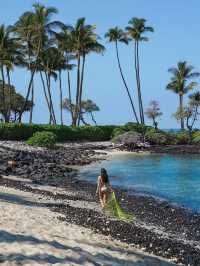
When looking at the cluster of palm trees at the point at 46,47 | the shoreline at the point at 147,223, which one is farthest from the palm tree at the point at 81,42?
the shoreline at the point at 147,223

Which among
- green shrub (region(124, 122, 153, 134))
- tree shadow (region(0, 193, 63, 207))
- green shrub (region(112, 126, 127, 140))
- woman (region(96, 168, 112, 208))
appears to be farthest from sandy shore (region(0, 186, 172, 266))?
green shrub (region(124, 122, 153, 134))

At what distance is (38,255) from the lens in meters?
10.4

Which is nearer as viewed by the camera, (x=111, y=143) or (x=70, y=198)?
(x=70, y=198)

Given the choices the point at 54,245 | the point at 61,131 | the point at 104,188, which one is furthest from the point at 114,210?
the point at 61,131

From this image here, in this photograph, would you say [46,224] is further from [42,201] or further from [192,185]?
A: [192,185]

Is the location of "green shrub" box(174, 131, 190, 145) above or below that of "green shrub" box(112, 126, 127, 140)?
below

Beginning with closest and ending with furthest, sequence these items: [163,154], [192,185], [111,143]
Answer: [192,185] < [163,154] < [111,143]

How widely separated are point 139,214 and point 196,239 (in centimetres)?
416

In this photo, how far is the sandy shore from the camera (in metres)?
10.3

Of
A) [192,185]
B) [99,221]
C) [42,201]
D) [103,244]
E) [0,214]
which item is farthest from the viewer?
[192,185]

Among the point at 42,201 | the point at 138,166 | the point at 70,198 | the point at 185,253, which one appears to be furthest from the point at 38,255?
the point at 138,166

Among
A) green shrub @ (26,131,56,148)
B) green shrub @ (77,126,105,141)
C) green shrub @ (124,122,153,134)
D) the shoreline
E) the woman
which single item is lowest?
the shoreline

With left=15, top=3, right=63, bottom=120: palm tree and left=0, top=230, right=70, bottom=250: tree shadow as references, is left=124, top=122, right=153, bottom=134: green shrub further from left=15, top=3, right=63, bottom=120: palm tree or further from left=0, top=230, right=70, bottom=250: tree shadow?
left=0, top=230, right=70, bottom=250: tree shadow

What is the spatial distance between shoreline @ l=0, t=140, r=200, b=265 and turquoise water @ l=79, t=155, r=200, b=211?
8.25ft
